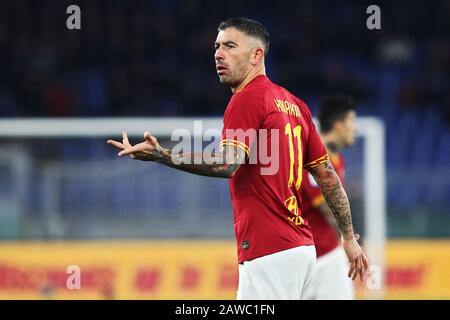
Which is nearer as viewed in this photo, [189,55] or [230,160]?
[230,160]

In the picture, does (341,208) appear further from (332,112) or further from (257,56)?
(332,112)

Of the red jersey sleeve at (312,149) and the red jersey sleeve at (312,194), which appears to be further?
the red jersey sleeve at (312,194)

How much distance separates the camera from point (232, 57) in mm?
4590

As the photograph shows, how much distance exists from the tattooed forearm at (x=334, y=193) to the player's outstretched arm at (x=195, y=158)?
730mm

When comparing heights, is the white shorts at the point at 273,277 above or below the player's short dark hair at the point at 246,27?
below

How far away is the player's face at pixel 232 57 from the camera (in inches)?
181

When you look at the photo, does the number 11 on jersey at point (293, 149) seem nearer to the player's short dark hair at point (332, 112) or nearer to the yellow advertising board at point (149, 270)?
the player's short dark hair at point (332, 112)

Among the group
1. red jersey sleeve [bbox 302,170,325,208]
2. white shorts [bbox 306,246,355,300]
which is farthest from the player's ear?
white shorts [bbox 306,246,355,300]

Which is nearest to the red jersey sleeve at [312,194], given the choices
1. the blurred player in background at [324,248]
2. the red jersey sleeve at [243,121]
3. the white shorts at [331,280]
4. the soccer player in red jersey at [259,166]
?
the blurred player in background at [324,248]

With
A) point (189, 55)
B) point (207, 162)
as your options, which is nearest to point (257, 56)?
point (207, 162)

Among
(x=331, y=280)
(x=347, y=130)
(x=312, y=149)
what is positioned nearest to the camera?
(x=312, y=149)

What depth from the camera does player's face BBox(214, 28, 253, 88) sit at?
4586mm

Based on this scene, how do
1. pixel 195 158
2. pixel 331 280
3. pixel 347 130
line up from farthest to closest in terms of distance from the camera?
pixel 347 130 < pixel 331 280 < pixel 195 158

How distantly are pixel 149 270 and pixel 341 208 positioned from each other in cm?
637
